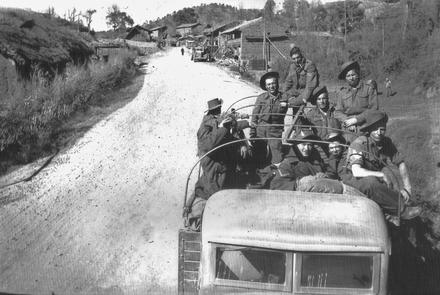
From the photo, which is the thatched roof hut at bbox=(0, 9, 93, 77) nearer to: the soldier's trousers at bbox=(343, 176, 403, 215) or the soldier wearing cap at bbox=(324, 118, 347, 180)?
the soldier wearing cap at bbox=(324, 118, 347, 180)

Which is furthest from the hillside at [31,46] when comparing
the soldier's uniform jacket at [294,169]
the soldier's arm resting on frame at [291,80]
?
the soldier's uniform jacket at [294,169]

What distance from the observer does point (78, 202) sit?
888 cm

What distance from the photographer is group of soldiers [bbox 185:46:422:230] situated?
4.84 meters

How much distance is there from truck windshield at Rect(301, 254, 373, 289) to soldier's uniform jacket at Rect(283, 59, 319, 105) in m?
5.27

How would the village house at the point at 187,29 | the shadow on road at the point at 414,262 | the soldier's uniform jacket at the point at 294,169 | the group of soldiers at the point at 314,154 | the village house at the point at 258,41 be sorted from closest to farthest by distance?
the group of soldiers at the point at 314,154, the soldier's uniform jacket at the point at 294,169, the shadow on road at the point at 414,262, the village house at the point at 258,41, the village house at the point at 187,29

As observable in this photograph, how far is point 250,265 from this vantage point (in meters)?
3.80

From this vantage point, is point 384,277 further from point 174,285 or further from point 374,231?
point 174,285

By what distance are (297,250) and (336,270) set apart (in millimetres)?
386

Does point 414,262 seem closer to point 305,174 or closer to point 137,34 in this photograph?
point 305,174

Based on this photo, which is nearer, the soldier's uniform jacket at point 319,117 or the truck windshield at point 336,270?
the truck windshield at point 336,270

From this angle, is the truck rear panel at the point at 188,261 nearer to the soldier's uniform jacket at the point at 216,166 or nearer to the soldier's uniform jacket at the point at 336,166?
the soldier's uniform jacket at the point at 216,166

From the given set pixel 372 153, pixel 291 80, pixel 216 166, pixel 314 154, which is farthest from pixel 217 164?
pixel 291 80

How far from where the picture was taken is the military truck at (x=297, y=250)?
365cm

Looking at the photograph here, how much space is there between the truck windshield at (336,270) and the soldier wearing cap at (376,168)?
88cm
